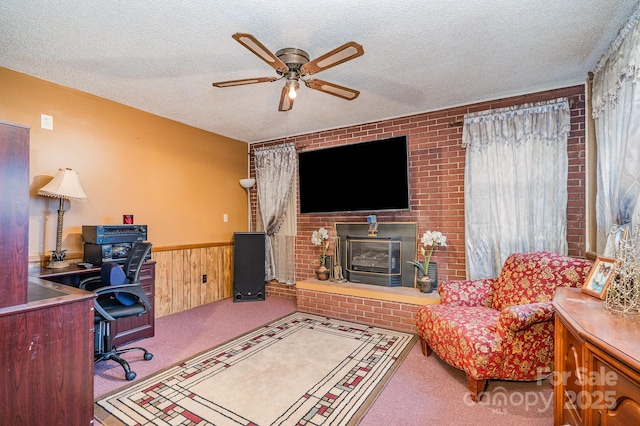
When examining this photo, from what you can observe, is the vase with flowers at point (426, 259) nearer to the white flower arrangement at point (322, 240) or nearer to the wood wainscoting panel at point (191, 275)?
the white flower arrangement at point (322, 240)

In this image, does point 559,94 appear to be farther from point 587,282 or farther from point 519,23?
point 587,282

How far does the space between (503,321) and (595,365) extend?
0.80 m

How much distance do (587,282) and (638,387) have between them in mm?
Answer: 987

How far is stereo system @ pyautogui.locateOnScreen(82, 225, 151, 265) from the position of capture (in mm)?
2609

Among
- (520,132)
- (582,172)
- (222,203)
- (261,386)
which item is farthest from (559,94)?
(222,203)

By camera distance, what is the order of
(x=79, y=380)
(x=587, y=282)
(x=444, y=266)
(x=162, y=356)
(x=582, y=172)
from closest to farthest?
(x=79, y=380) < (x=587, y=282) < (x=162, y=356) < (x=582, y=172) < (x=444, y=266)

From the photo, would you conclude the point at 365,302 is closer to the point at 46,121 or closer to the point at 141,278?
the point at 141,278

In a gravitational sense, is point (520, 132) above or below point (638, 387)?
above

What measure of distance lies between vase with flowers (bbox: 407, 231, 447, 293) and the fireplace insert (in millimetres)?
221

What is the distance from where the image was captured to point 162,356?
2564 mm

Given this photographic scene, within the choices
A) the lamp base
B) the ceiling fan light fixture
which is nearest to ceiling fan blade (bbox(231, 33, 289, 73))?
the ceiling fan light fixture

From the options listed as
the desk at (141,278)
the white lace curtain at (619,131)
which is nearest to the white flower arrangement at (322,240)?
the desk at (141,278)

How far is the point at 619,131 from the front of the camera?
1890 millimetres

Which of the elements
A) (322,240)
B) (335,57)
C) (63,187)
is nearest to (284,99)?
(335,57)
